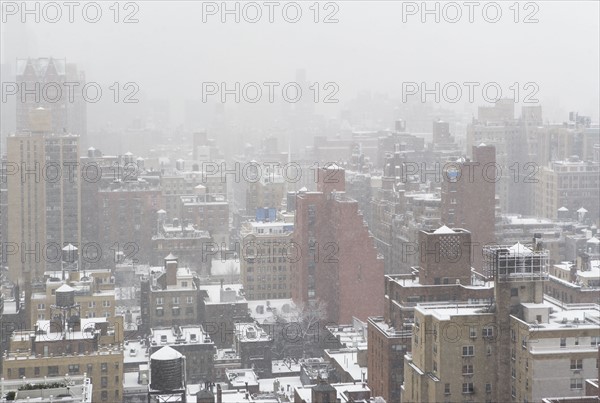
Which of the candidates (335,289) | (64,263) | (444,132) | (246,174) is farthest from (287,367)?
(444,132)

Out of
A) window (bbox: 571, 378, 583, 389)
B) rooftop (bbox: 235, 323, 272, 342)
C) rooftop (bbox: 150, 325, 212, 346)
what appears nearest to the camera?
window (bbox: 571, 378, 583, 389)

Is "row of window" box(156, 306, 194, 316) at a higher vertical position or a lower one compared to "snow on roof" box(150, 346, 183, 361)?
lower

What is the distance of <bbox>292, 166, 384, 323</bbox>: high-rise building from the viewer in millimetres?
16000

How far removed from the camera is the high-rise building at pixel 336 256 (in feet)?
52.5

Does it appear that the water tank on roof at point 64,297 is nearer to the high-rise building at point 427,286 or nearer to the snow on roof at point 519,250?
the high-rise building at point 427,286

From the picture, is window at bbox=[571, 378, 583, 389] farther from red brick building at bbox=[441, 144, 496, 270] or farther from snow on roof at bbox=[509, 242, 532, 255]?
red brick building at bbox=[441, 144, 496, 270]

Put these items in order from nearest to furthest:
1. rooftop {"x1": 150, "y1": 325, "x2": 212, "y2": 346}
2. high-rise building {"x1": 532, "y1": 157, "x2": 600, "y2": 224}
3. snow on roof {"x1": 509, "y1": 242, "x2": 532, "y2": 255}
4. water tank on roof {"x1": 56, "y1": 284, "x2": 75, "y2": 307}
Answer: snow on roof {"x1": 509, "y1": 242, "x2": 532, "y2": 255}, water tank on roof {"x1": 56, "y1": 284, "x2": 75, "y2": 307}, rooftop {"x1": 150, "y1": 325, "x2": 212, "y2": 346}, high-rise building {"x1": 532, "y1": 157, "x2": 600, "y2": 224}

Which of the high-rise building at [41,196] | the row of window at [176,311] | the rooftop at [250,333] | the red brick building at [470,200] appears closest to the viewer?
the rooftop at [250,333]

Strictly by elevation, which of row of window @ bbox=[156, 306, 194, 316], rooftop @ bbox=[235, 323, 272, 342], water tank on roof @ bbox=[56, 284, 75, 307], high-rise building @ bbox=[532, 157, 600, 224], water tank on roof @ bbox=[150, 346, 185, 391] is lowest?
rooftop @ bbox=[235, 323, 272, 342]

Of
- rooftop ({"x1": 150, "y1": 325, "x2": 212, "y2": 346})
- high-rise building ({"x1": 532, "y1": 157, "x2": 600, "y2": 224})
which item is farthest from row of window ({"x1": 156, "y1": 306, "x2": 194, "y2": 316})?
high-rise building ({"x1": 532, "y1": 157, "x2": 600, "y2": 224})

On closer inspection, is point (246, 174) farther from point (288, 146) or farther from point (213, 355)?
point (213, 355)

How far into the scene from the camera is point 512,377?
29.4ft

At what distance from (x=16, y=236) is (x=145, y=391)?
29.7 ft

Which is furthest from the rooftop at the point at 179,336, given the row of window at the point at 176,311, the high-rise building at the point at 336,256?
the high-rise building at the point at 336,256
